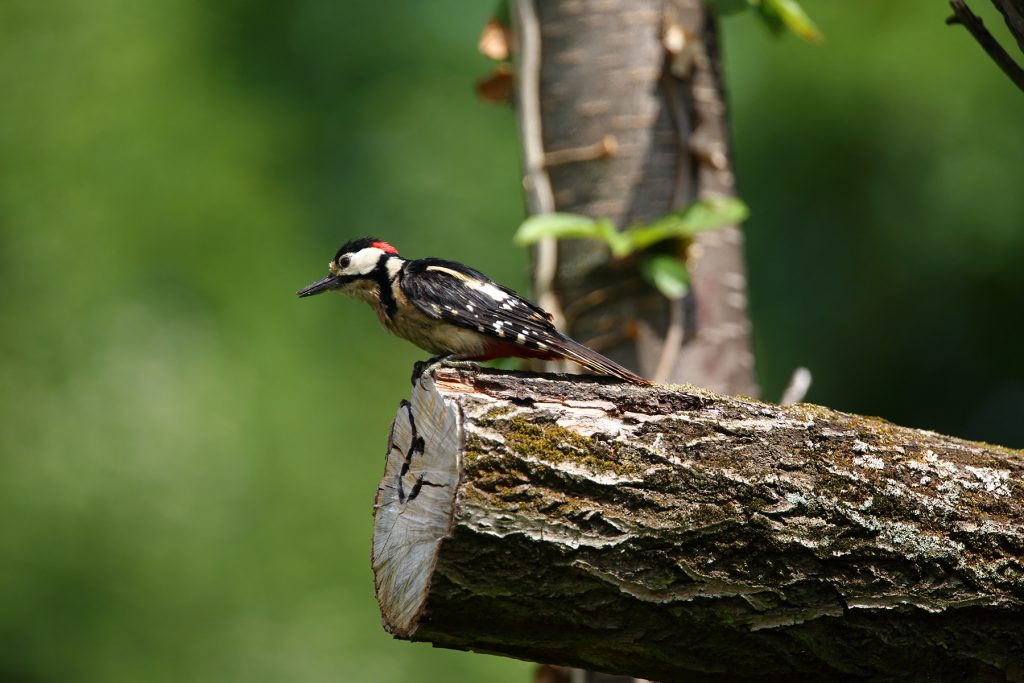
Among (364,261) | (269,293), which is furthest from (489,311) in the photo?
(269,293)

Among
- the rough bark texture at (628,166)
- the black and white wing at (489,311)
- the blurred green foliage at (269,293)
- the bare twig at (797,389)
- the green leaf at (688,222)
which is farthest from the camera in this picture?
the blurred green foliage at (269,293)

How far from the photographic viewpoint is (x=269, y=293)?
1052cm

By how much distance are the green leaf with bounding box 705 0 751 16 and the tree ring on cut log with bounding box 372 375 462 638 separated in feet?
8.11

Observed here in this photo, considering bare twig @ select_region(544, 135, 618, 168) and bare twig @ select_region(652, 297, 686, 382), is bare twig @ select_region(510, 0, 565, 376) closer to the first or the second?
bare twig @ select_region(544, 135, 618, 168)

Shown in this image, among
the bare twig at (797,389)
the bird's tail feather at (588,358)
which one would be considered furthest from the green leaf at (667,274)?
the bird's tail feather at (588,358)

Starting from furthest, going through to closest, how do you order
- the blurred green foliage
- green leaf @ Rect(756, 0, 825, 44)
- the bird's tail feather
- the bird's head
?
1. the blurred green foliage
2. green leaf @ Rect(756, 0, 825, 44)
3. the bird's head
4. the bird's tail feather

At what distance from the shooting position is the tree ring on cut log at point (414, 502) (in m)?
2.70

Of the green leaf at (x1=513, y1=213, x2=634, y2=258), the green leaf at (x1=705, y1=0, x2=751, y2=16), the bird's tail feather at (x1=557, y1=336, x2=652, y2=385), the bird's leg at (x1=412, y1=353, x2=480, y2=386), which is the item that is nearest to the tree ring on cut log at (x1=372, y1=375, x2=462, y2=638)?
the bird's leg at (x1=412, y1=353, x2=480, y2=386)

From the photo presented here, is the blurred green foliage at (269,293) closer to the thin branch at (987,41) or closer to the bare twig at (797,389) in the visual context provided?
the bare twig at (797,389)

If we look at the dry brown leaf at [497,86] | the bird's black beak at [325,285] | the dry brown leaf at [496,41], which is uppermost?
the dry brown leaf at [496,41]

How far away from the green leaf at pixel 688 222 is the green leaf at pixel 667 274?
0.07m

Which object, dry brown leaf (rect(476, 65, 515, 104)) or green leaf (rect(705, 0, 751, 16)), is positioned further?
dry brown leaf (rect(476, 65, 515, 104))

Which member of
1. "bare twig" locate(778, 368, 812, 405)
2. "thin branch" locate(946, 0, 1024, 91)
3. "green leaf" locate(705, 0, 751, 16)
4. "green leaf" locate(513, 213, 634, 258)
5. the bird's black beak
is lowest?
"bare twig" locate(778, 368, 812, 405)

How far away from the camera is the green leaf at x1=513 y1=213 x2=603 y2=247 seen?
448 cm
